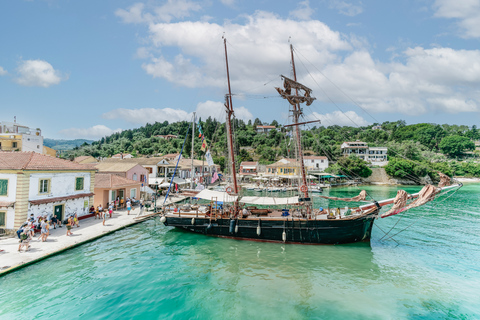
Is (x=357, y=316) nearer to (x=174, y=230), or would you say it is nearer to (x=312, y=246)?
(x=312, y=246)

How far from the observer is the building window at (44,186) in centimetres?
2000

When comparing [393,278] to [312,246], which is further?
[312,246]

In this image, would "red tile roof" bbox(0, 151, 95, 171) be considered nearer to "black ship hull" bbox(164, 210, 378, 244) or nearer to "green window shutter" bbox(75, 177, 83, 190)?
"green window shutter" bbox(75, 177, 83, 190)

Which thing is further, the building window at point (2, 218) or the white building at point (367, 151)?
the white building at point (367, 151)

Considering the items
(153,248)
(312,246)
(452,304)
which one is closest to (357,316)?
(452,304)

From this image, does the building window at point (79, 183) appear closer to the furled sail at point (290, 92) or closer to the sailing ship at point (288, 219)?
the sailing ship at point (288, 219)

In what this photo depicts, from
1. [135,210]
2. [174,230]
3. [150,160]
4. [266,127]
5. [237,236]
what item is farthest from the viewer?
[266,127]

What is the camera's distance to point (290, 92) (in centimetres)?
2611

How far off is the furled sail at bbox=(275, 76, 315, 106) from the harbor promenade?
17.9 metres

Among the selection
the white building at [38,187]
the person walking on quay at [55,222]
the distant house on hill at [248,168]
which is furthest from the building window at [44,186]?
the distant house on hill at [248,168]

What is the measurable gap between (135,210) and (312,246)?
2019cm

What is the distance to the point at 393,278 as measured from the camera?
14.9 metres

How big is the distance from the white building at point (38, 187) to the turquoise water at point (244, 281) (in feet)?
16.6

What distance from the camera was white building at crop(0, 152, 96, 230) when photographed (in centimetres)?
1828
